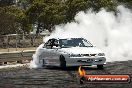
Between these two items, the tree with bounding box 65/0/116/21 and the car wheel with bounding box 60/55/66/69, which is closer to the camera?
the car wheel with bounding box 60/55/66/69

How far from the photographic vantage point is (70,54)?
18797 millimetres

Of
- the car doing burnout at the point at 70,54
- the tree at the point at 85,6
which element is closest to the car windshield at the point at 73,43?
the car doing burnout at the point at 70,54

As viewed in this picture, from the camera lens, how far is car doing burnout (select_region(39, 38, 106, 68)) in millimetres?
18741

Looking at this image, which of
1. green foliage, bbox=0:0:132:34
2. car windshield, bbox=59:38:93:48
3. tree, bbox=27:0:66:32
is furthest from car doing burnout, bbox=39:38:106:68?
tree, bbox=27:0:66:32

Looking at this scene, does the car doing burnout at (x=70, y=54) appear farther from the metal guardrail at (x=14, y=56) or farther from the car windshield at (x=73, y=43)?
the metal guardrail at (x=14, y=56)

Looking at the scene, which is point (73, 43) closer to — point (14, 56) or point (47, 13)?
point (14, 56)

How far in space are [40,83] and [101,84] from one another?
2059 millimetres

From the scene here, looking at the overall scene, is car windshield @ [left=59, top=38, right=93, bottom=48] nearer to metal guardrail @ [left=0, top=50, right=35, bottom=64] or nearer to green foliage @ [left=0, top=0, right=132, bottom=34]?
metal guardrail @ [left=0, top=50, right=35, bottom=64]

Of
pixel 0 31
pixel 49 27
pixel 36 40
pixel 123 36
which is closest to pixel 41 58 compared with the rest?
pixel 123 36

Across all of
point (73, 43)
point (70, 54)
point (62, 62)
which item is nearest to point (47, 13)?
point (73, 43)

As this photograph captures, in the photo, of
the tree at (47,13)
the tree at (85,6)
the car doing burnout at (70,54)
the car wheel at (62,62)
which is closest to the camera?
the car doing burnout at (70,54)

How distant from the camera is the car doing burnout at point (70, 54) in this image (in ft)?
61.5

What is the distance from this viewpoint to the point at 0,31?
180ft

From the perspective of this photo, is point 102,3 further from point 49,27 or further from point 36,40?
point 36,40
